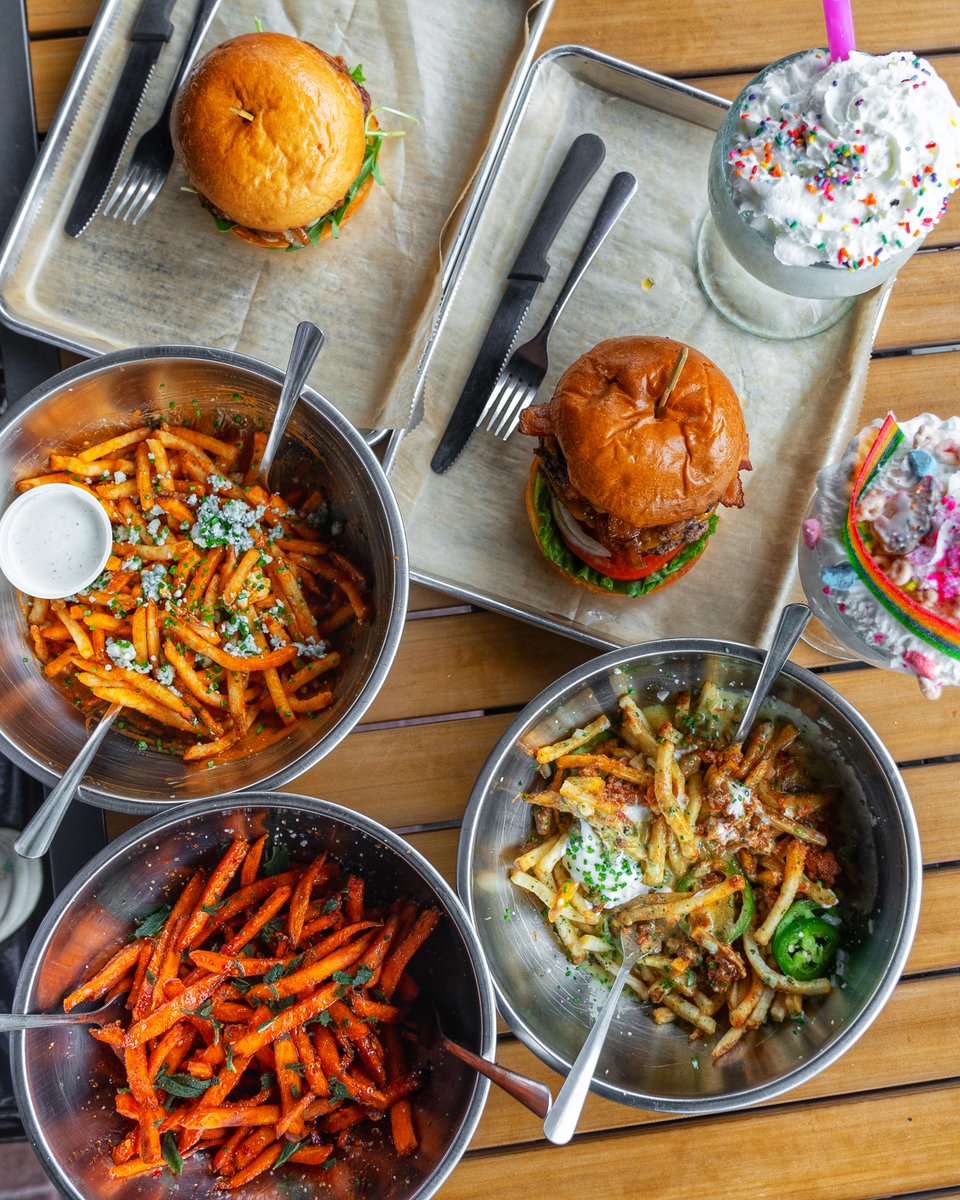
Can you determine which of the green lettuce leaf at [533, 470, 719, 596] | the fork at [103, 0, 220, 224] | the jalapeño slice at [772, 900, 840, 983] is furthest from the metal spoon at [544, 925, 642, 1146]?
the fork at [103, 0, 220, 224]

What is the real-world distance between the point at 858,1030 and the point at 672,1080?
0.38 m

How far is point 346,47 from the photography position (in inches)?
85.7

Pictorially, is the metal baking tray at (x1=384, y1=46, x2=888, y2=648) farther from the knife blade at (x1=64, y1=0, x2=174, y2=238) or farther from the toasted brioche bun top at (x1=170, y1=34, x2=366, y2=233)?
the knife blade at (x1=64, y1=0, x2=174, y2=238)

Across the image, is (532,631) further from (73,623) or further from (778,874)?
(73,623)

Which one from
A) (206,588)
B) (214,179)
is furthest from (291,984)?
(214,179)

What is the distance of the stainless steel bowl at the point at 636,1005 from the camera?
5.81 ft

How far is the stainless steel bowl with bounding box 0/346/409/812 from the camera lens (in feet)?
5.73

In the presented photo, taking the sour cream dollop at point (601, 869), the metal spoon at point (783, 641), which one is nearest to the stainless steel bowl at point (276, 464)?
the sour cream dollop at point (601, 869)

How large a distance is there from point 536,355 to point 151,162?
0.97 meters

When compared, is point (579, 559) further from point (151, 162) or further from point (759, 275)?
point (151, 162)

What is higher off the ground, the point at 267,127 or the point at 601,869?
the point at 267,127

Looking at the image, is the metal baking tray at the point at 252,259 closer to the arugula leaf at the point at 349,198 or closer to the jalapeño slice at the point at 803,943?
the arugula leaf at the point at 349,198

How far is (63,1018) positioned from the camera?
5.64 ft

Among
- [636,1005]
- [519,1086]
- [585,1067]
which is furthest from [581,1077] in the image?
[636,1005]
